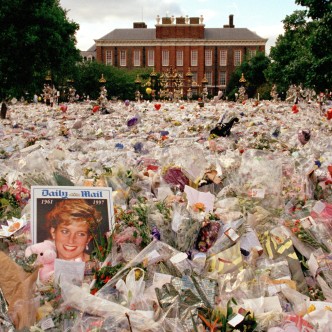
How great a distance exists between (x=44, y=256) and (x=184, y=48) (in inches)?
2740

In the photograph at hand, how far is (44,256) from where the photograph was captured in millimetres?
3031

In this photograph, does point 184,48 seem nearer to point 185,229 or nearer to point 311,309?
point 185,229

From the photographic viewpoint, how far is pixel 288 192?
4375mm

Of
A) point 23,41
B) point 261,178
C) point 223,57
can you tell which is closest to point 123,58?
point 223,57

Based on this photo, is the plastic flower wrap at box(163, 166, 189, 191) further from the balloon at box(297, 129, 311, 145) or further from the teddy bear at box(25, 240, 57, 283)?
the balloon at box(297, 129, 311, 145)

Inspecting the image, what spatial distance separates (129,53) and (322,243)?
228 ft

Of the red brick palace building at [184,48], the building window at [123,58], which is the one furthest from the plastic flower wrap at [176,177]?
the building window at [123,58]

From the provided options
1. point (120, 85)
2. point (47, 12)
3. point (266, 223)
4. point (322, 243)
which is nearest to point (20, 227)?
point (266, 223)

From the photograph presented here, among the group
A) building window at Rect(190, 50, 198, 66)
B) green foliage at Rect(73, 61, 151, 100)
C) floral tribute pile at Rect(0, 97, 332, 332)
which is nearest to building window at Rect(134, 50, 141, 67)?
building window at Rect(190, 50, 198, 66)

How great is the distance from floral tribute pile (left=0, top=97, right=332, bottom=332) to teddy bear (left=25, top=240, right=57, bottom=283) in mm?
42

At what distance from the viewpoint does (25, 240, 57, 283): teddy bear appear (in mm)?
2956

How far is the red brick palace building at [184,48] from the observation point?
70.3 meters

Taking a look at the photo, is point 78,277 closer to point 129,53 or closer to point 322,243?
point 322,243

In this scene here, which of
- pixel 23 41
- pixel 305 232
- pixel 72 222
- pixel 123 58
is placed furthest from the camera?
pixel 123 58
